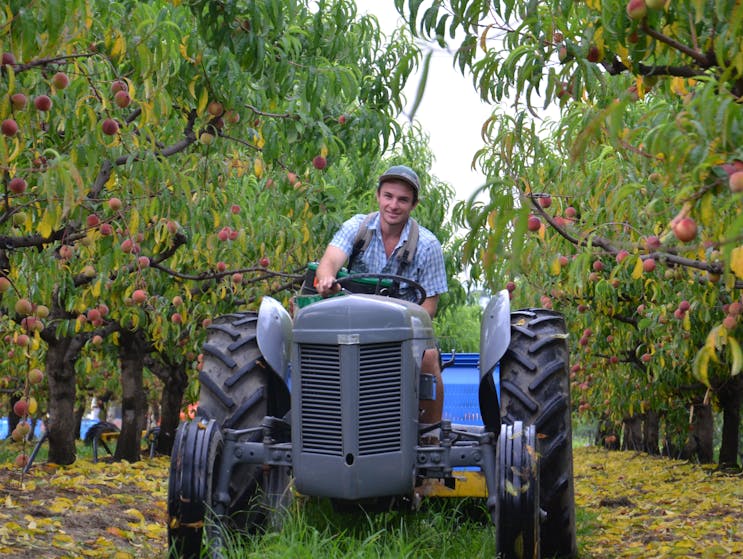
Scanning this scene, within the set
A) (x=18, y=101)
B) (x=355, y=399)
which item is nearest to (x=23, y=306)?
(x=18, y=101)

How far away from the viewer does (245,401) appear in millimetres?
5242

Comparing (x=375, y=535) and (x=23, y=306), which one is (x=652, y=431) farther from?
(x=23, y=306)

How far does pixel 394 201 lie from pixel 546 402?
1503 mm

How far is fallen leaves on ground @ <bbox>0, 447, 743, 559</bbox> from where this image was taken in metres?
6.29

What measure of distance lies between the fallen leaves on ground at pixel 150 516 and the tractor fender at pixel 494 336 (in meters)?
1.85

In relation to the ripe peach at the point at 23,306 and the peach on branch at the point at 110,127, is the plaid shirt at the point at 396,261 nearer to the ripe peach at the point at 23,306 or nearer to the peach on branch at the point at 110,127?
the peach on branch at the point at 110,127

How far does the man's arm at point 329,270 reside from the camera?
5117 mm

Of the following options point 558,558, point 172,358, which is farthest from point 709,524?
point 172,358

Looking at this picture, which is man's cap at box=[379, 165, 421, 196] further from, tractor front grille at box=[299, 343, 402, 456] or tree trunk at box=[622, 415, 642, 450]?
tree trunk at box=[622, 415, 642, 450]

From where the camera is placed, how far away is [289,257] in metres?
12.9

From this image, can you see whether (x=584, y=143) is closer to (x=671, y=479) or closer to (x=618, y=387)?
(x=671, y=479)

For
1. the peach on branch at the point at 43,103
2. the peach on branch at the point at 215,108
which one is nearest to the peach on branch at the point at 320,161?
the peach on branch at the point at 215,108

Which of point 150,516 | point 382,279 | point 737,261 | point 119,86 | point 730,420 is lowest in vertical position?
point 730,420

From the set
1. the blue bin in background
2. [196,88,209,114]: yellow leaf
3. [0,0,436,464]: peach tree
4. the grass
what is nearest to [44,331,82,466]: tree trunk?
[0,0,436,464]: peach tree
